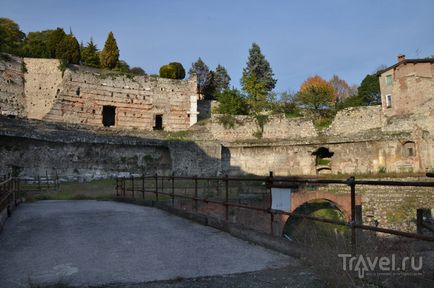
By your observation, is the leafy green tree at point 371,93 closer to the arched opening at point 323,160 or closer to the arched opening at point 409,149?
the arched opening at point 323,160

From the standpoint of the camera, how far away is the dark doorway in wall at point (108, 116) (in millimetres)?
35584

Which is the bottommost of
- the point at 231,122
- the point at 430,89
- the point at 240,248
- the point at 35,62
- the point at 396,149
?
the point at 240,248

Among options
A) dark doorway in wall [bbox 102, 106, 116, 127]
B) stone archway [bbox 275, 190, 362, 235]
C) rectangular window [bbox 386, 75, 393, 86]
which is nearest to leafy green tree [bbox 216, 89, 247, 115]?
dark doorway in wall [bbox 102, 106, 116, 127]

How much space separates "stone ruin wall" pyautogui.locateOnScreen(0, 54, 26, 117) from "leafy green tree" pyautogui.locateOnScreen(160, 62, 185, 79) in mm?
16056

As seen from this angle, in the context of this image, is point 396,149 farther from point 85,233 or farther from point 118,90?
point 85,233

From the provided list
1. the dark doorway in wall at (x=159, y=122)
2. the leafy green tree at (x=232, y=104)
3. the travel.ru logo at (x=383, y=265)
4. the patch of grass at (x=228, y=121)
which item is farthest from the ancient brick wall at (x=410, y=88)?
the travel.ru logo at (x=383, y=265)

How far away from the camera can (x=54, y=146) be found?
2469 centimetres

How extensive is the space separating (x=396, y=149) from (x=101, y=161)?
21.0 m

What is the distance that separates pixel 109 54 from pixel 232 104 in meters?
15.6

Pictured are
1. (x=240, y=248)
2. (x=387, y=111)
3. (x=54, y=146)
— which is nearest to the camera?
(x=240, y=248)

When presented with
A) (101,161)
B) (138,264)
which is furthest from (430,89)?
(138,264)

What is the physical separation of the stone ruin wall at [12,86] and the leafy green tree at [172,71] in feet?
52.7

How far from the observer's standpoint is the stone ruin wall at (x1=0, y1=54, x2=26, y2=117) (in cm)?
2950

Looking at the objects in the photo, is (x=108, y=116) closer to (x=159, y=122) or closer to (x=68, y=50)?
(x=159, y=122)
